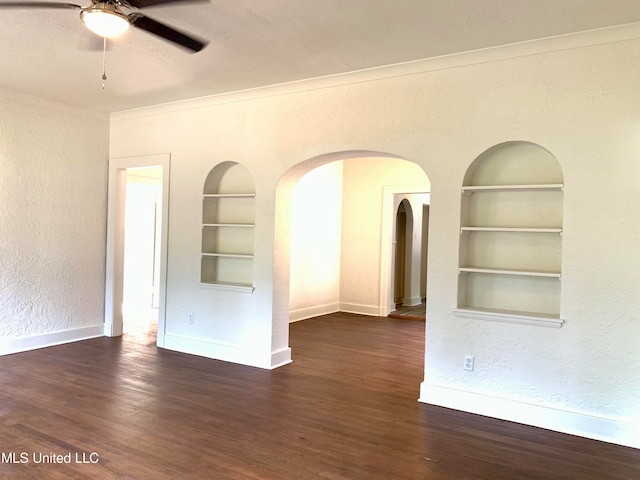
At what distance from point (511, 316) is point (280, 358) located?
89.3 inches

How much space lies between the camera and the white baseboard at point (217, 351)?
14.9 ft

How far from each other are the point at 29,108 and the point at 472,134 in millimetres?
4481

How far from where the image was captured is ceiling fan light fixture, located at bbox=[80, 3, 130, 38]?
236cm

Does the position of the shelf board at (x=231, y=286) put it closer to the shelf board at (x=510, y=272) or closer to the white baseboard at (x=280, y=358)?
the white baseboard at (x=280, y=358)

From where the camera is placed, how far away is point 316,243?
293 inches

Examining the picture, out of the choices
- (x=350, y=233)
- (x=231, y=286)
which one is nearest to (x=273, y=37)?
(x=231, y=286)

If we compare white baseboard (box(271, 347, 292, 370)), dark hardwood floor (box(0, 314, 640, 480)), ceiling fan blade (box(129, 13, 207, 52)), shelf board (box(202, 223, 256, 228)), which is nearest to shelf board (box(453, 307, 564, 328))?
dark hardwood floor (box(0, 314, 640, 480))

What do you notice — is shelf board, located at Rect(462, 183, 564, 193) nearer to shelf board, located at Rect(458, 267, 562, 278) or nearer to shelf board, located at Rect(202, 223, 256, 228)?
shelf board, located at Rect(458, 267, 562, 278)

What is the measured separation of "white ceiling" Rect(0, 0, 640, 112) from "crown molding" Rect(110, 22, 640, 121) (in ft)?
0.26

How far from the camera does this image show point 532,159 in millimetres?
3520

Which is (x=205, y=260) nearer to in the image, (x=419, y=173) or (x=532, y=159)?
(x=532, y=159)

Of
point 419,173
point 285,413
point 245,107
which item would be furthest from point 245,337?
point 419,173

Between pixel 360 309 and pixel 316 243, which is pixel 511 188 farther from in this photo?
pixel 360 309

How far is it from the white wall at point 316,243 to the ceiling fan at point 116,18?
13.7 ft
